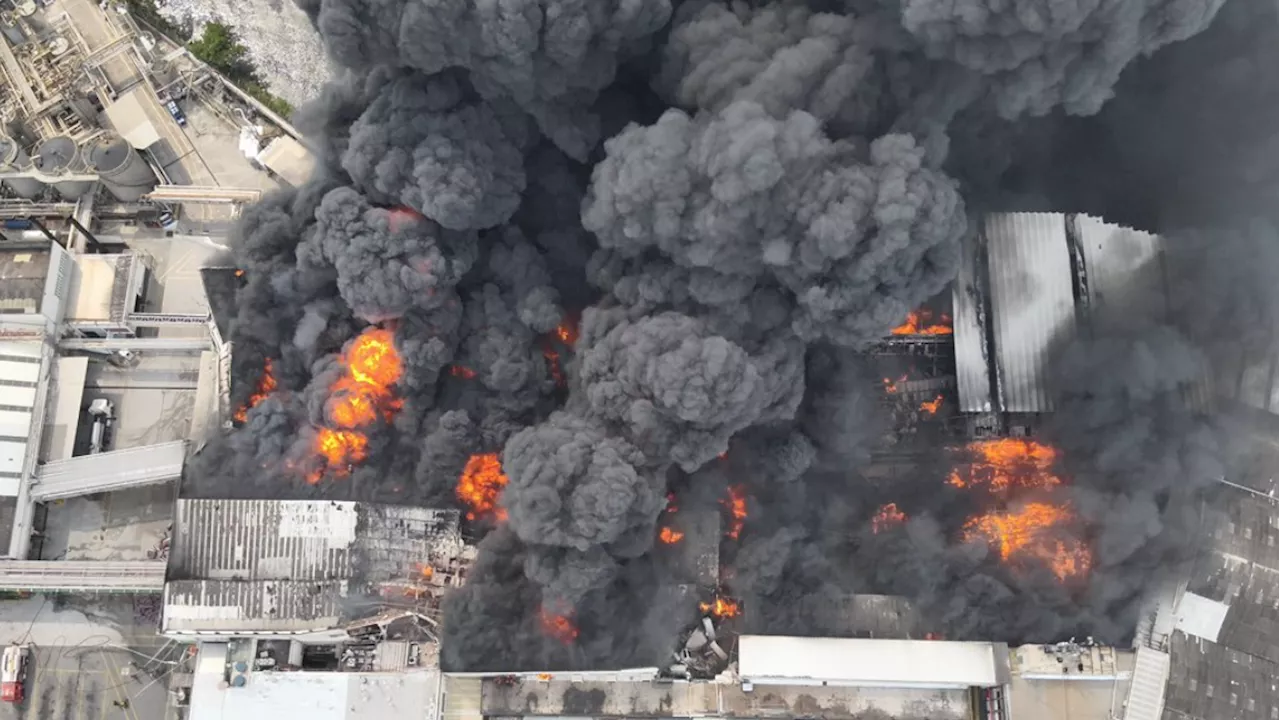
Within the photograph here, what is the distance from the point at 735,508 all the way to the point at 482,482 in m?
9.89

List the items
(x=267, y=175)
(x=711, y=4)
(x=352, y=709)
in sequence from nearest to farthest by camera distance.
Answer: (x=711, y=4)
(x=352, y=709)
(x=267, y=175)

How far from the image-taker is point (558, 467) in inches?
1261

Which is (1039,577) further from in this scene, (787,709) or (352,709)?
(352,709)

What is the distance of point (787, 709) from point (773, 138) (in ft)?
69.4

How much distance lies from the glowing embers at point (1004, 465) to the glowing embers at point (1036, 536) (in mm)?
1407

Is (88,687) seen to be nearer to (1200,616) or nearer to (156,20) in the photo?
(156,20)

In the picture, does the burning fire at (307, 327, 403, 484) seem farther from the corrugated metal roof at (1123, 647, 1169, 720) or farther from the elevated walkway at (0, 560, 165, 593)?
the corrugated metal roof at (1123, 647, 1169, 720)

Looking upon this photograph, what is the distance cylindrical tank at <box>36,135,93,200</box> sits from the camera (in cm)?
4272

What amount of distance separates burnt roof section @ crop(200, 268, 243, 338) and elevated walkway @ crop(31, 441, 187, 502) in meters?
5.27

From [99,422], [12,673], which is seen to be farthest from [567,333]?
[12,673]

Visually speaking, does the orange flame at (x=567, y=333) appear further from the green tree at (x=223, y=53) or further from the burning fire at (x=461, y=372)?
the green tree at (x=223, y=53)

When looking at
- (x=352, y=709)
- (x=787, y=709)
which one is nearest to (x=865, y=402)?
(x=787, y=709)

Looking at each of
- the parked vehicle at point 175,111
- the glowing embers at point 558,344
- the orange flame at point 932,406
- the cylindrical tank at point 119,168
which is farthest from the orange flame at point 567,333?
the parked vehicle at point 175,111

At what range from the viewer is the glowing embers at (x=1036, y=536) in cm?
3678
